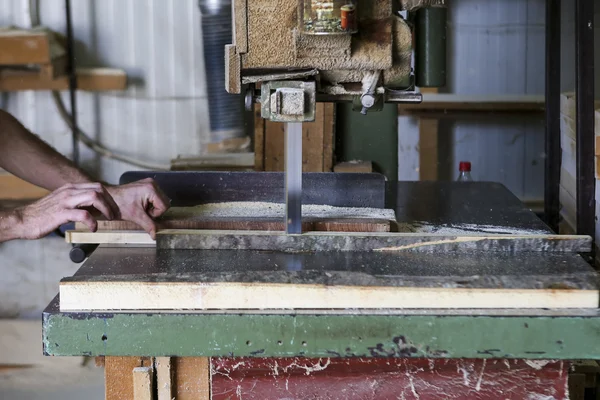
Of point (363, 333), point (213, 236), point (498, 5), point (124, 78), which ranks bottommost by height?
point (363, 333)

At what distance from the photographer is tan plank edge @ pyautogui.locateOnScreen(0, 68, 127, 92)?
322 cm

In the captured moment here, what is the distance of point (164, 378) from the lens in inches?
52.9

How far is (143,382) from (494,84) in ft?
9.80

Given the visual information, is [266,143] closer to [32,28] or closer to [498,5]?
[32,28]

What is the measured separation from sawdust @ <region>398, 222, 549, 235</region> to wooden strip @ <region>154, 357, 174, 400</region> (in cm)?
54

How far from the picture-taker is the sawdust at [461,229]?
1.62 m

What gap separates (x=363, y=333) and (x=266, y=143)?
5.16ft

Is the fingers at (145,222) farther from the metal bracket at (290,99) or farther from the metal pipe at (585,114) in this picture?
the metal pipe at (585,114)

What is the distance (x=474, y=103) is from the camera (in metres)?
3.82

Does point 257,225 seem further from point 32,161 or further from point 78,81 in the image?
point 78,81

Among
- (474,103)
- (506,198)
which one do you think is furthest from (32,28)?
(506,198)

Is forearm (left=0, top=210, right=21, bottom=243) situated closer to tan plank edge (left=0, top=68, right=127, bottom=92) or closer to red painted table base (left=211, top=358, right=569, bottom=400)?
red painted table base (left=211, top=358, right=569, bottom=400)

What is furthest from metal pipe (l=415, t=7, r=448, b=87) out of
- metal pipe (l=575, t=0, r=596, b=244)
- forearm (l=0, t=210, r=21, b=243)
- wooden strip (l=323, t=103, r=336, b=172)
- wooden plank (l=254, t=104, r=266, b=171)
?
wooden plank (l=254, t=104, r=266, b=171)

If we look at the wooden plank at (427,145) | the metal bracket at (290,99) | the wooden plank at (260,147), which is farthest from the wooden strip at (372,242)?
the wooden plank at (427,145)
